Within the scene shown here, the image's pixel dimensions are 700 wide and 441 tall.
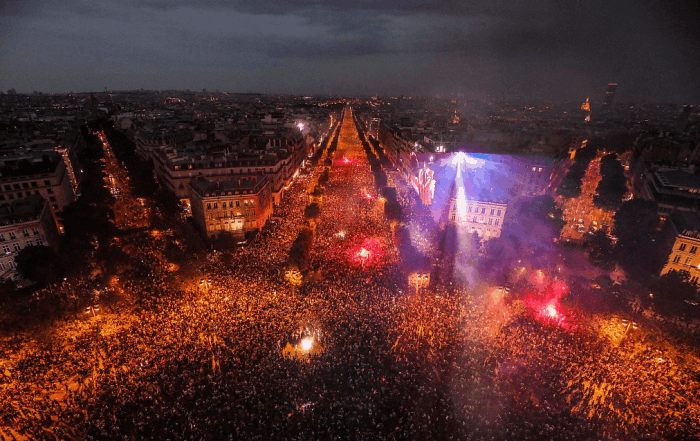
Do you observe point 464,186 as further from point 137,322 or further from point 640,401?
point 137,322

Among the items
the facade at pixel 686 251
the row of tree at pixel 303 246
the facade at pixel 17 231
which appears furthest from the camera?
the facade at pixel 686 251

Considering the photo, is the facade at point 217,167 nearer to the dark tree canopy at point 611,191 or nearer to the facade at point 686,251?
the facade at point 686,251

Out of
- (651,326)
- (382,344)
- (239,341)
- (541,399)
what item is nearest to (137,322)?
(239,341)

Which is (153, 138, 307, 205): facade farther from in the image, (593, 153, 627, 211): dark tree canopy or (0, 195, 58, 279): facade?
(593, 153, 627, 211): dark tree canopy

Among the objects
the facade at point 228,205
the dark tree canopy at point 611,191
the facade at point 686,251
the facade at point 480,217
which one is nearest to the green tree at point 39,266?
the facade at point 228,205

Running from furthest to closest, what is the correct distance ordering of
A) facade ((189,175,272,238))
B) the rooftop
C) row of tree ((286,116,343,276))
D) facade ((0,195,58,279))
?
1. facade ((189,175,272,238))
2. the rooftop
3. row of tree ((286,116,343,276))
4. facade ((0,195,58,279))

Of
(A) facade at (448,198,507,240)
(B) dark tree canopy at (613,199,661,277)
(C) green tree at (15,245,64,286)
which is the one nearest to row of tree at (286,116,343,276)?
(A) facade at (448,198,507,240)
